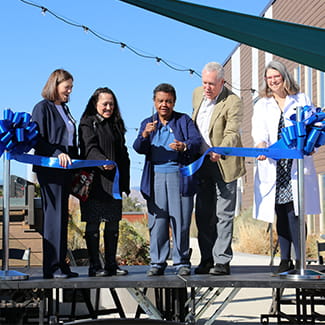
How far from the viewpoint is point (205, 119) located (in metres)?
5.93

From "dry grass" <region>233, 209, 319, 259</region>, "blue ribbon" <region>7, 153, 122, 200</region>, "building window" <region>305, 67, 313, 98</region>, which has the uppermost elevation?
"building window" <region>305, 67, 313, 98</region>

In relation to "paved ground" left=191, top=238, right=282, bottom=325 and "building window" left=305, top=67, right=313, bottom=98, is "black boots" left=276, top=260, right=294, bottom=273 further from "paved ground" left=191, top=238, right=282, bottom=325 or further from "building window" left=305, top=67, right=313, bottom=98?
"building window" left=305, top=67, right=313, bottom=98

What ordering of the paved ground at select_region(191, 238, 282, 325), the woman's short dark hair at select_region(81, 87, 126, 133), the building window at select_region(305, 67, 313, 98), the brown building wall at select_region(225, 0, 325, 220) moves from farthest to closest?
the building window at select_region(305, 67, 313, 98), the brown building wall at select_region(225, 0, 325, 220), the paved ground at select_region(191, 238, 282, 325), the woman's short dark hair at select_region(81, 87, 126, 133)

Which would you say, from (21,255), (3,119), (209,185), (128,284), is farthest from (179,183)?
(21,255)

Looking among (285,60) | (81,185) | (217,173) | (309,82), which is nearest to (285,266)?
(217,173)

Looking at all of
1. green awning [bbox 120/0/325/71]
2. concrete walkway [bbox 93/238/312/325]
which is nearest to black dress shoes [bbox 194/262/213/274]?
concrete walkway [bbox 93/238/312/325]

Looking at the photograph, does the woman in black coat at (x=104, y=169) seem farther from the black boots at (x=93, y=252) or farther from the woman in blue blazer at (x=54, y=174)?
the woman in blue blazer at (x=54, y=174)

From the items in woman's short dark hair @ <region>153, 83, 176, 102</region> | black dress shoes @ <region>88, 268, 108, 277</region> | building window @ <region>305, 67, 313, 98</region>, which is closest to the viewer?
black dress shoes @ <region>88, 268, 108, 277</region>

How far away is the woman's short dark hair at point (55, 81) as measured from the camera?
18.1ft

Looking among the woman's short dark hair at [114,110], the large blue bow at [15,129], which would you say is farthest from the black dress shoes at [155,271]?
the large blue bow at [15,129]

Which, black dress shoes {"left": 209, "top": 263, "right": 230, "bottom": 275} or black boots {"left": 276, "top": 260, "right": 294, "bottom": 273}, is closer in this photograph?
black dress shoes {"left": 209, "top": 263, "right": 230, "bottom": 275}

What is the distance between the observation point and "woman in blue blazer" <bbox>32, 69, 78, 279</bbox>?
5.43 metres

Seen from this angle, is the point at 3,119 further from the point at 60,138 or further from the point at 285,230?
the point at 285,230

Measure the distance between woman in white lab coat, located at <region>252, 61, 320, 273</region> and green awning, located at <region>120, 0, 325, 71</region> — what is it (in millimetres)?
2796
